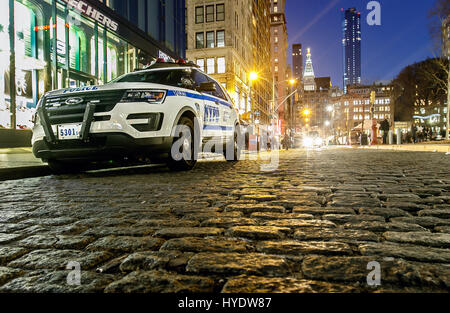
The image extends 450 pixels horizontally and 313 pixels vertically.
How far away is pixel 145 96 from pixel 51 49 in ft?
33.9

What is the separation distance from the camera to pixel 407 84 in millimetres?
62688

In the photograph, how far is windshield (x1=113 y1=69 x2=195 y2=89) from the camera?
6.86 meters

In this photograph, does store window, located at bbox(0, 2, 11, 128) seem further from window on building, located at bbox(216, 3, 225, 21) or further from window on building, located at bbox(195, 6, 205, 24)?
window on building, located at bbox(195, 6, 205, 24)

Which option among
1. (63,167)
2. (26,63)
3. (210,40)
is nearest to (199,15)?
(210,40)

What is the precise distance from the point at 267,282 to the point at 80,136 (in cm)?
500

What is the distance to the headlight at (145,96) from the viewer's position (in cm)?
565

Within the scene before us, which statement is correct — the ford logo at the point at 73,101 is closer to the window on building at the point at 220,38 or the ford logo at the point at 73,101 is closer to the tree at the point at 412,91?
the window on building at the point at 220,38

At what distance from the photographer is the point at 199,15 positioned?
42719 millimetres

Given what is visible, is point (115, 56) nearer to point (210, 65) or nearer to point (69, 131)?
point (69, 131)

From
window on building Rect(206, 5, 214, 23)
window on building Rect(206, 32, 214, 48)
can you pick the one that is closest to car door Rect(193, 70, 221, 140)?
window on building Rect(206, 32, 214, 48)

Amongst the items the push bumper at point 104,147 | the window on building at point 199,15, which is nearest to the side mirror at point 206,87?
the push bumper at point 104,147

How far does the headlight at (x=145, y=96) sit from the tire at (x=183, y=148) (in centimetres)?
67

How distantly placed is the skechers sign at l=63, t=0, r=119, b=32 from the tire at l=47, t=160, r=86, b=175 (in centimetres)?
1021

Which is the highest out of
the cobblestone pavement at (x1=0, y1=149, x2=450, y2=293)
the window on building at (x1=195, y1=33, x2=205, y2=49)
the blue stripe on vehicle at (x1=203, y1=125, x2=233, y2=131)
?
the window on building at (x1=195, y1=33, x2=205, y2=49)
